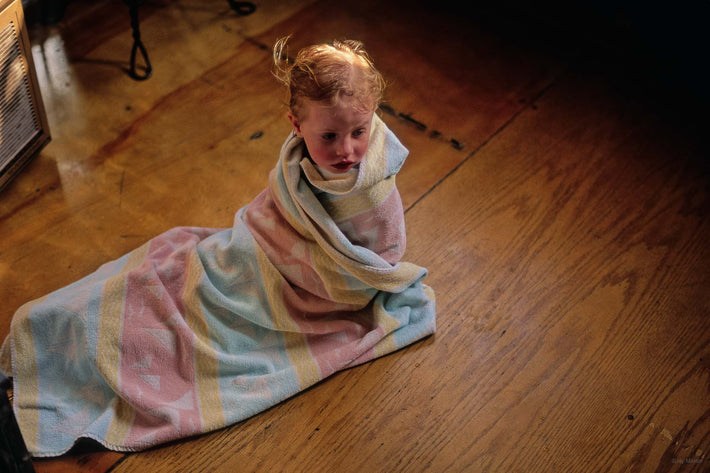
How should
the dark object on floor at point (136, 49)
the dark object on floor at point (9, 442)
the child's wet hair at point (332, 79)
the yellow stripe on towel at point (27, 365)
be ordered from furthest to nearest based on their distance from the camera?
the dark object on floor at point (136, 49)
the yellow stripe on towel at point (27, 365)
the child's wet hair at point (332, 79)
the dark object on floor at point (9, 442)

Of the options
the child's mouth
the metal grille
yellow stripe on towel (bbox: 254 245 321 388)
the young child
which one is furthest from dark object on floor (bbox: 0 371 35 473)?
the metal grille

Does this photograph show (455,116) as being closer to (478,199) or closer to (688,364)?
(478,199)

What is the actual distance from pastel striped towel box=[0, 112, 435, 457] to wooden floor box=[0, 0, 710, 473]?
0.13ft

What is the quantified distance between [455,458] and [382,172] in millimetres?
467

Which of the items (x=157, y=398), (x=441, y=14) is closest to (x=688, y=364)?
(x=157, y=398)

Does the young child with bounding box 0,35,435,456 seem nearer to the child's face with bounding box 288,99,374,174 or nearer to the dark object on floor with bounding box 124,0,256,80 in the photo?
the child's face with bounding box 288,99,374,174

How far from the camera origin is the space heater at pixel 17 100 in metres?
1.32

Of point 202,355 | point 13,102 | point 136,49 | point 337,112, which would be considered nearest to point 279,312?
point 202,355

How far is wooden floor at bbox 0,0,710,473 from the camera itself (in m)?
1.13

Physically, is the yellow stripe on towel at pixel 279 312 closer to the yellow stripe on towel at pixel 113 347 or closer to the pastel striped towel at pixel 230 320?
the pastel striped towel at pixel 230 320

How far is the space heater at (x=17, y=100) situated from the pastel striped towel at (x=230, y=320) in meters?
0.38

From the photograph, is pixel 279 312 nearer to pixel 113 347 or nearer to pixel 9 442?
pixel 113 347

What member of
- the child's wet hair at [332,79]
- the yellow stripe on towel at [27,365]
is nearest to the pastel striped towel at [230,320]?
the yellow stripe on towel at [27,365]

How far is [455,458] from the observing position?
3.63ft
